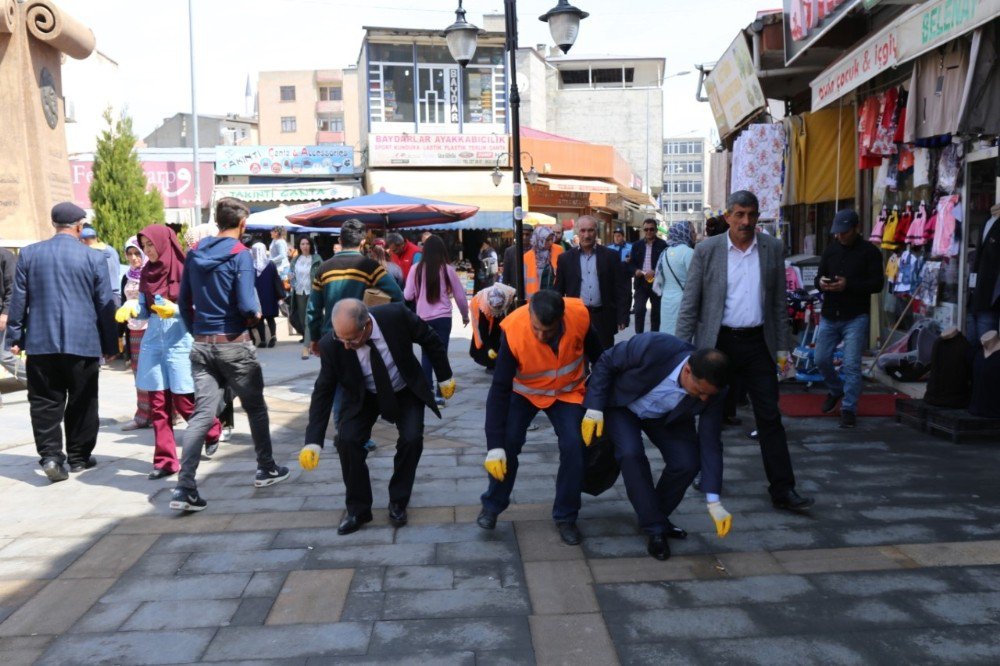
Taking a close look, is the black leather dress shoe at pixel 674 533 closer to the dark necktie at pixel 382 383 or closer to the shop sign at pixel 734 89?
the dark necktie at pixel 382 383

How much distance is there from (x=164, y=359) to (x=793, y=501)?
162 inches

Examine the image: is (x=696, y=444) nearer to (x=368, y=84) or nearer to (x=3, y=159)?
(x=3, y=159)

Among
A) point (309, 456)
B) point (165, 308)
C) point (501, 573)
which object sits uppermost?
point (165, 308)

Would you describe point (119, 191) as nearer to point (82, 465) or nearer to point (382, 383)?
point (82, 465)

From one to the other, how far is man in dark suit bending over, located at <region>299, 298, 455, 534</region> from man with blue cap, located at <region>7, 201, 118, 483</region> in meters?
2.20

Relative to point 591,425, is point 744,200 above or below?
above

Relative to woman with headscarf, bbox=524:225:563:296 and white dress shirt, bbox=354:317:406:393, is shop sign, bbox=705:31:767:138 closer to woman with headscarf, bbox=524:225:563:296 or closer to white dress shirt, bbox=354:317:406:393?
woman with headscarf, bbox=524:225:563:296

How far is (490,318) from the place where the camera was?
5.42 meters

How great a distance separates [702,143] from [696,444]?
114527 millimetres

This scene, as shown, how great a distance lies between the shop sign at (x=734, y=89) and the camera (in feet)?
39.3

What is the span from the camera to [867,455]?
6.05m

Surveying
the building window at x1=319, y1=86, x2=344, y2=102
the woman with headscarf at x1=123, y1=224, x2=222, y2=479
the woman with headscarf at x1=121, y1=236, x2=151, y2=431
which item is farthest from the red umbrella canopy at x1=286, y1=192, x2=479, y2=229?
the building window at x1=319, y1=86, x2=344, y2=102

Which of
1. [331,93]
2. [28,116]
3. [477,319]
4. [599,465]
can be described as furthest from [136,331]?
[331,93]

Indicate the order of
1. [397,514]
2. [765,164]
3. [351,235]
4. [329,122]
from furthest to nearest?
[329,122]
[765,164]
[351,235]
[397,514]
